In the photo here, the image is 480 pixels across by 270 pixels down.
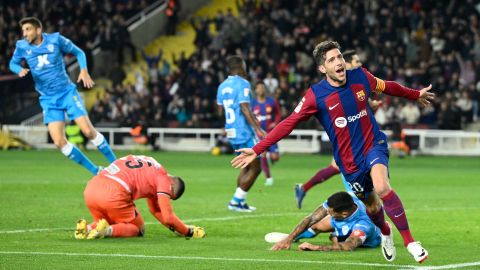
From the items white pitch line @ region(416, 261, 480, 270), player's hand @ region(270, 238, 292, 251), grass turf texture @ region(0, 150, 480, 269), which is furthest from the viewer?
player's hand @ region(270, 238, 292, 251)

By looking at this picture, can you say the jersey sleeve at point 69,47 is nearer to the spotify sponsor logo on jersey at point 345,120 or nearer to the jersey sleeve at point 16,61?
the jersey sleeve at point 16,61

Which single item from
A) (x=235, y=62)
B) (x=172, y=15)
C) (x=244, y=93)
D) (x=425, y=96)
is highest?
(x=172, y=15)

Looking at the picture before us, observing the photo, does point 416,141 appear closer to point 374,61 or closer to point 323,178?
point 374,61

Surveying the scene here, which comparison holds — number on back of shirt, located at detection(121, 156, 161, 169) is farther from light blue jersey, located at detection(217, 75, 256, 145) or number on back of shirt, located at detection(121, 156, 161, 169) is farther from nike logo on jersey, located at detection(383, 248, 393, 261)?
light blue jersey, located at detection(217, 75, 256, 145)

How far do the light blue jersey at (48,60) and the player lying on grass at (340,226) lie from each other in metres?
7.11

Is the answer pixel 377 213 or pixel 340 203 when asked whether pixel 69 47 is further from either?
pixel 377 213

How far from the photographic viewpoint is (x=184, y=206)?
1778 cm

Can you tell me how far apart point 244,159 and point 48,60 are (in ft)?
27.2

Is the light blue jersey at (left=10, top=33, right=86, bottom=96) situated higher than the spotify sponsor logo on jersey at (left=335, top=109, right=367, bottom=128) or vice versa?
the light blue jersey at (left=10, top=33, right=86, bottom=96)

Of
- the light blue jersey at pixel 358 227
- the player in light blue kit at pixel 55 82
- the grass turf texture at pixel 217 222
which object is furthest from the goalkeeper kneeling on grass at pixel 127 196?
the player in light blue kit at pixel 55 82

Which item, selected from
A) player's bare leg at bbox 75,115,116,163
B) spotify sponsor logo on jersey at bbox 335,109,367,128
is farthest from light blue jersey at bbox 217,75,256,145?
spotify sponsor logo on jersey at bbox 335,109,367,128

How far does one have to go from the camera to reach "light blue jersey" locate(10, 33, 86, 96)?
1812cm

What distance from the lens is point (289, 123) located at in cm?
1101

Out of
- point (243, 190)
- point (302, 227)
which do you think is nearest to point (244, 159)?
point (302, 227)
